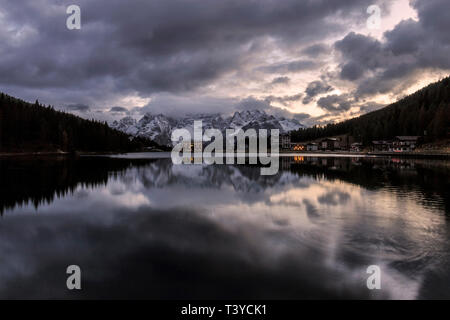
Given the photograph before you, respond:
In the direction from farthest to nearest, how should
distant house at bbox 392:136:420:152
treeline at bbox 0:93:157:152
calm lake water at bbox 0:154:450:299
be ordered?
→ 1. distant house at bbox 392:136:420:152
2. treeline at bbox 0:93:157:152
3. calm lake water at bbox 0:154:450:299

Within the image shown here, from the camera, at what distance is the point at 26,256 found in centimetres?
1255

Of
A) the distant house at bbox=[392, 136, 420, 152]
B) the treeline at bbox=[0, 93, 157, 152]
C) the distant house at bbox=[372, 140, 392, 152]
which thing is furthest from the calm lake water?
the distant house at bbox=[372, 140, 392, 152]

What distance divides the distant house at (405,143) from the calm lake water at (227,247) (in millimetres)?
166495

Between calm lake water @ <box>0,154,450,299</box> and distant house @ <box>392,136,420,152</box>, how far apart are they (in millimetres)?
166495

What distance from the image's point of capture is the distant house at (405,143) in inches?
6570

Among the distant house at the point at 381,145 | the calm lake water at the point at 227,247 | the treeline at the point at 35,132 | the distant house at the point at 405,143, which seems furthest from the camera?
the distant house at the point at 381,145

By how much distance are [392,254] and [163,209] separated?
1575cm

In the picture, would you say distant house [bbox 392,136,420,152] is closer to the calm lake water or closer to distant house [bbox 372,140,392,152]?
distant house [bbox 372,140,392,152]

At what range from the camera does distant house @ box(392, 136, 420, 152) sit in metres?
167

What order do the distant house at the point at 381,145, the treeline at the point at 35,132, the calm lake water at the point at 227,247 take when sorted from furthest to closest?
the distant house at the point at 381,145 → the treeline at the point at 35,132 → the calm lake water at the point at 227,247

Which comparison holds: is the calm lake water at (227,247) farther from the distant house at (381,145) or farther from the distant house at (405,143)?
the distant house at (381,145)

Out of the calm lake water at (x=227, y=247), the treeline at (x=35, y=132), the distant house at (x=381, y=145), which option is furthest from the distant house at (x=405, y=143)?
the treeline at (x=35, y=132)
